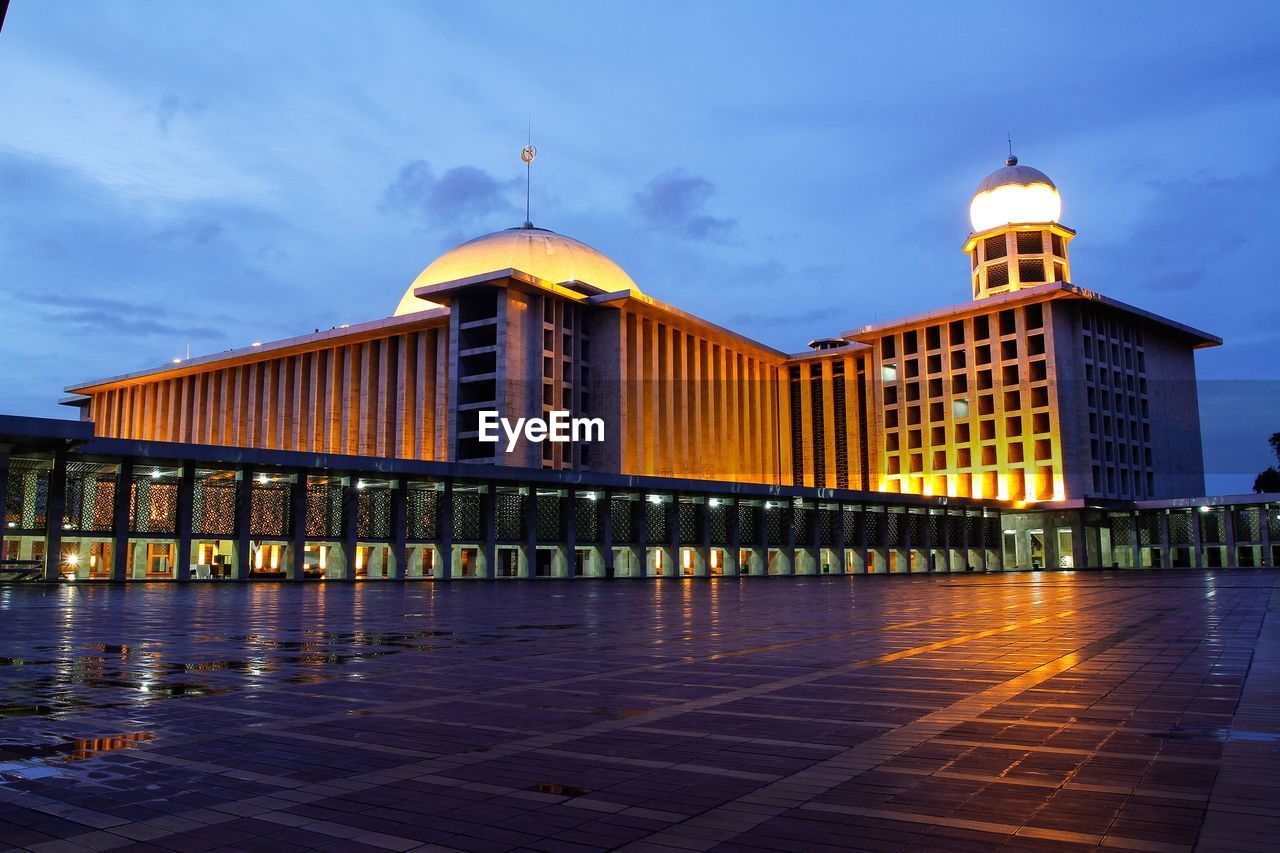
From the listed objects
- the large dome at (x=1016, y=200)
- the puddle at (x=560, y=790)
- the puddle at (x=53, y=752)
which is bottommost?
the puddle at (x=560, y=790)

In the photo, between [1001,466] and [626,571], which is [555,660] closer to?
[626,571]

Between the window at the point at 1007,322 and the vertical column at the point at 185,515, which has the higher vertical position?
the window at the point at 1007,322

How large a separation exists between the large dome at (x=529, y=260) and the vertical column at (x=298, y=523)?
35638 millimetres

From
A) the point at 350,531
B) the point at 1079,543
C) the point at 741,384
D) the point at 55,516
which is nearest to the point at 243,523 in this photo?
the point at 350,531

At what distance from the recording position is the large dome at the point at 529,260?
74.8 m

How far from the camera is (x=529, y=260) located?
245 ft

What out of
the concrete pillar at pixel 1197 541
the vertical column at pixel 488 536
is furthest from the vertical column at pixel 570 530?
the concrete pillar at pixel 1197 541

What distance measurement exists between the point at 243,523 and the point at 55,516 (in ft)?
21.6

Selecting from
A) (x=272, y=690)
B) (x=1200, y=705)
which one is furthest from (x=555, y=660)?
(x=1200, y=705)

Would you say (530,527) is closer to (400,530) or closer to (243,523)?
(400,530)

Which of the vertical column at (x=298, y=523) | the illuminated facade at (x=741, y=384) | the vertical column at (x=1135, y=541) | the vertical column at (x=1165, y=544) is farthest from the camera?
the vertical column at (x=1135, y=541)

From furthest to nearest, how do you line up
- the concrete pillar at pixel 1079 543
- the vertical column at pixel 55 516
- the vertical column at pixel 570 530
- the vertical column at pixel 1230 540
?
the concrete pillar at pixel 1079 543
the vertical column at pixel 1230 540
the vertical column at pixel 570 530
the vertical column at pixel 55 516

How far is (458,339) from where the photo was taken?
65688mm

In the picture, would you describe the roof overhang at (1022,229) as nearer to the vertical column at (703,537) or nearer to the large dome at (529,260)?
the large dome at (529,260)
